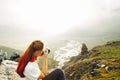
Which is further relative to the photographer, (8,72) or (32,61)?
(8,72)

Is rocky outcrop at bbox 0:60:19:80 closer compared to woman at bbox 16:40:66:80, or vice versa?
woman at bbox 16:40:66:80

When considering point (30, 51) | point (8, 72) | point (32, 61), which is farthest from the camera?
point (8, 72)

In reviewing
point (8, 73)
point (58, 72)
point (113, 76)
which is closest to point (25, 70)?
point (58, 72)

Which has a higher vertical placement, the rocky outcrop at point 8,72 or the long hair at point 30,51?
the long hair at point 30,51

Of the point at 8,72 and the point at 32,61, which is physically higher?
the point at 32,61

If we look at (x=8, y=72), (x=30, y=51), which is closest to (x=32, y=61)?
(x=30, y=51)

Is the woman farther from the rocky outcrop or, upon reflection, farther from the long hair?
the rocky outcrop

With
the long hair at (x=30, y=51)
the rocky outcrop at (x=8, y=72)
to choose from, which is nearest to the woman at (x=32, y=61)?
the long hair at (x=30, y=51)

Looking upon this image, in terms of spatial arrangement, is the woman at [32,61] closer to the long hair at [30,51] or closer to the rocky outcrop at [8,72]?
the long hair at [30,51]

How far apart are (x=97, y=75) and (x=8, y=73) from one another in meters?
145

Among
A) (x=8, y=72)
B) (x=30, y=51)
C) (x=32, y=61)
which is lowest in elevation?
(x=8, y=72)

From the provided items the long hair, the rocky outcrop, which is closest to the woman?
the long hair

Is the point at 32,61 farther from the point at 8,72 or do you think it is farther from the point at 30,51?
the point at 8,72

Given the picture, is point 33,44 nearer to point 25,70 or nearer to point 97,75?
point 25,70
